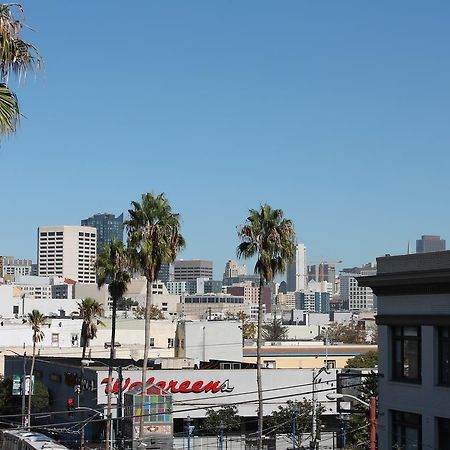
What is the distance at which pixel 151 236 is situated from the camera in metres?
64.2

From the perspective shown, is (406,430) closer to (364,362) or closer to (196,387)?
(196,387)

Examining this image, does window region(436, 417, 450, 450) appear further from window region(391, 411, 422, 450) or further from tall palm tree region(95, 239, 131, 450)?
tall palm tree region(95, 239, 131, 450)

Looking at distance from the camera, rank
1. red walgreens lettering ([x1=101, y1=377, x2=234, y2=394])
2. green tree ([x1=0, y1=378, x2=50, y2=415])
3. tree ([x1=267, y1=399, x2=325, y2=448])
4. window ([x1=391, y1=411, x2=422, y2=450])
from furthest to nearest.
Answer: green tree ([x1=0, y1=378, x2=50, y2=415]) → red walgreens lettering ([x1=101, y1=377, x2=234, y2=394]) → tree ([x1=267, y1=399, x2=325, y2=448]) → window ([x1=391, y1=411, x2=422, y2=450])

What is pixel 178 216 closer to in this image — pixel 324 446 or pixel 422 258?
pixel 324 446

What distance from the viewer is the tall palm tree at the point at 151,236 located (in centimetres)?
6412

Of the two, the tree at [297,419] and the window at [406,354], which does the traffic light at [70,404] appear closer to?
the tree at [297,419]

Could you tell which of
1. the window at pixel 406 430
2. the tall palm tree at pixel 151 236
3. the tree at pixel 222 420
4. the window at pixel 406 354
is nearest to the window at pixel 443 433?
the window at pixel 406 430

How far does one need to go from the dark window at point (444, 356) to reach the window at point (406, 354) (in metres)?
1.04

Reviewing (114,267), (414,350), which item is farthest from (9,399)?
(414,350)

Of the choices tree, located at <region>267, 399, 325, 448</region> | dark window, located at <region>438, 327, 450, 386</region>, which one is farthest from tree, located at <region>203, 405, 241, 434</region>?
dark window, located at <region>438, 327, 450, 386</region>

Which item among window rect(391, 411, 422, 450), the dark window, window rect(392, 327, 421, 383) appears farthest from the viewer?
window rect(392, 327, 421, 383)

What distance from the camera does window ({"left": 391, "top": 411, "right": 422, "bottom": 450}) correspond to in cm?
3272

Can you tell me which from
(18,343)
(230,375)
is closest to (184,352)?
(18,343)

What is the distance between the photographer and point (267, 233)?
219 feet
